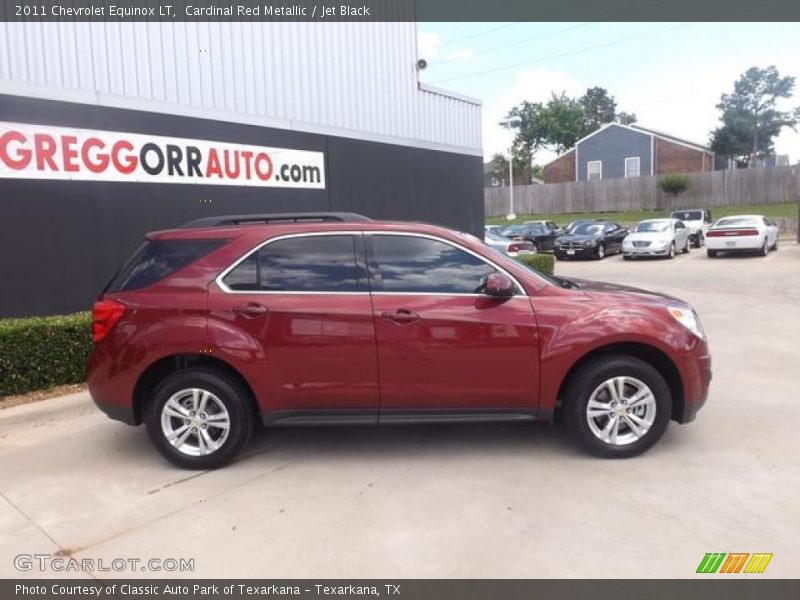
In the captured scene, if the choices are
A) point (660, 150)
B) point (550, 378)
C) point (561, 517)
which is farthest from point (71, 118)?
point (660, 150)

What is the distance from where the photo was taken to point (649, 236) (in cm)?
2194

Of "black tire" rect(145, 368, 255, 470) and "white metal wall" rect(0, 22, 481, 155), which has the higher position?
"white metal wall" rect(0, 22, 481, 155)

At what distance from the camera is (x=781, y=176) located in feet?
111

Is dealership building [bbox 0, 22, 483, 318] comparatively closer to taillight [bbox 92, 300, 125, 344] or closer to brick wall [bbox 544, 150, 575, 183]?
taillight [bbox 92, 300, 125, 344]

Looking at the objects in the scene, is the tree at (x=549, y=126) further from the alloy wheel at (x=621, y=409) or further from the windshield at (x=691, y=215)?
the alloy wheel at (x=621, y=409)

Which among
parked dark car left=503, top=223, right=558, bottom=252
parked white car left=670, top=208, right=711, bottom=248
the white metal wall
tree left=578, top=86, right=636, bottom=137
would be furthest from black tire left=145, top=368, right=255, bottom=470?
tree left=578, top=86, right=636, bottom=137

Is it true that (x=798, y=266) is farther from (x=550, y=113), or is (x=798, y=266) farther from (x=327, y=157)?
(x=550, y=113)

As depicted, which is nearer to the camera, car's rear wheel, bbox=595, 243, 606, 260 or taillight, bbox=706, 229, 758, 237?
taillight, bbox=706, 229, 758, 237

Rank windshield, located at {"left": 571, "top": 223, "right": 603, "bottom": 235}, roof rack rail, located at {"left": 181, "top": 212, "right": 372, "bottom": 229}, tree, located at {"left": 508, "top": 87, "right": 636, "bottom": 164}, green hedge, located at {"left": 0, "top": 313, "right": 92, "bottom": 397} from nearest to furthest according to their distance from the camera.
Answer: roof rack rail, located at {"left": 181, "top": 212, "right": 372, "bottom": 229}, green hedge, located at {"left": 0, "top": 313, "right": 92, "bottom": 397}, windshield, located at {"left": 571, "top": 223, "right": 603, "bottom": 235}, tree, located at {"left": 508, "top": 87, "right": 636, "bottom": 164}

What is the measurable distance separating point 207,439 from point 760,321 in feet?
28.2

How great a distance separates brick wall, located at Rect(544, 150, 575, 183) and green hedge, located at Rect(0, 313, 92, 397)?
48.7 metres

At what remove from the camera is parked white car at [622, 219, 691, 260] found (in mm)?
21703

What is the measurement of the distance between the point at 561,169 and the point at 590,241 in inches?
1227
